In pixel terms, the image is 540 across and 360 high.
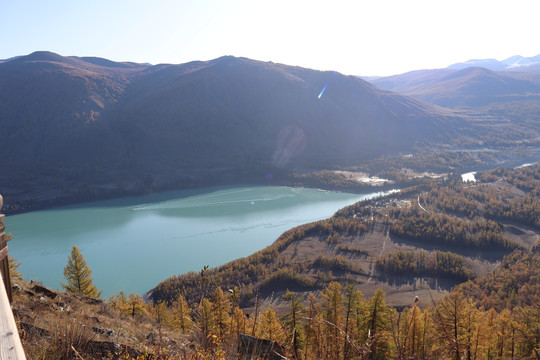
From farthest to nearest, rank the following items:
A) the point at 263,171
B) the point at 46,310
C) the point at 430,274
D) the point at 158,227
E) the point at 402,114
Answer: the point at 402,114
the point at 263,171
the point at 158,227
the point at 430,274
the point at 46,310

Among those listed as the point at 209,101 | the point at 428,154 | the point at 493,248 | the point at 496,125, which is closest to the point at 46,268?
the point at 493,248

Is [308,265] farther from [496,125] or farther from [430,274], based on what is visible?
[496,125]

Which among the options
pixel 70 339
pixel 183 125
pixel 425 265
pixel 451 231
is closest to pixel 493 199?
pixel 451 231

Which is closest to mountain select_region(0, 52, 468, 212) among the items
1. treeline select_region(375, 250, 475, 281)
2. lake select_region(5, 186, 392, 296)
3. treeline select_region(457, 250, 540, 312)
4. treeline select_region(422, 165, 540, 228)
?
lake select_region(5, 186, 392, 296)

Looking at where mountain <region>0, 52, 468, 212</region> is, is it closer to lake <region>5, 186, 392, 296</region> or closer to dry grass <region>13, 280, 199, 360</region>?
lake <region>5, 186, 392, 296</region>

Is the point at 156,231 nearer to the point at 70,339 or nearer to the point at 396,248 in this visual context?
the point at 396,248

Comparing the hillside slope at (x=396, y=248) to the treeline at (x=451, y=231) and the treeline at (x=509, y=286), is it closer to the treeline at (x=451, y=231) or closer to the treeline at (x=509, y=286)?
the treeline at (x=451, y=231)
